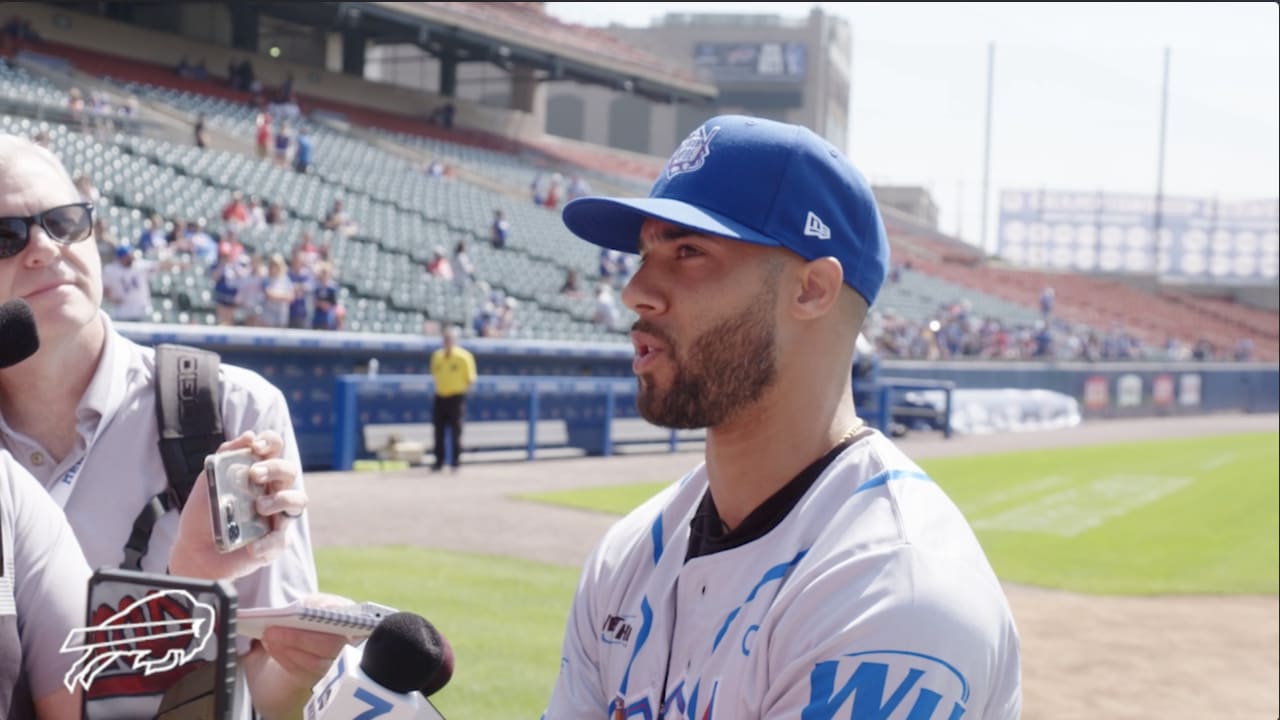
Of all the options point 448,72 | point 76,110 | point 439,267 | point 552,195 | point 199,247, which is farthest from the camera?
point 448,72

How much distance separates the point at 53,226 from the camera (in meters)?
2.56

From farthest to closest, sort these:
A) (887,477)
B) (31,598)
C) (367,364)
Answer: (367,364)
(887,477)
(31,598)

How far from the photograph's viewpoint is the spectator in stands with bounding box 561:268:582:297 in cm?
2569

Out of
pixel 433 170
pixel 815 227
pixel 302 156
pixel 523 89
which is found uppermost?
pixel 523 89

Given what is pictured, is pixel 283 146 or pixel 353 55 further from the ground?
pixel 353 55

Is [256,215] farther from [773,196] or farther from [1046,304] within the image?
[1046,304]

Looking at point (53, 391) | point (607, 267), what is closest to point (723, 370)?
point (53, 391)

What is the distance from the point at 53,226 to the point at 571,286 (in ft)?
76.3

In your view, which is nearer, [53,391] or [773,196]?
[773,196]

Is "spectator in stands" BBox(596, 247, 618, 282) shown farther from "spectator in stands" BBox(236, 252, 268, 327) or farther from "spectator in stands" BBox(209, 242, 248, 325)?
"spectator in stands" BBox(236, 252, 268, 327)

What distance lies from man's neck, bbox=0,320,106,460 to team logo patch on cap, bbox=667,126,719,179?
1318 mm

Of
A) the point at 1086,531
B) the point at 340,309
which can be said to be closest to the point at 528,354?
the point at 340,309

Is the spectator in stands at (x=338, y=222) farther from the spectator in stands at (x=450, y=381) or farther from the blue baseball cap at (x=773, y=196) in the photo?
the blue baseball cap at (x=773, y=196)

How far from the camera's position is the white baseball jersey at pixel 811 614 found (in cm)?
175
